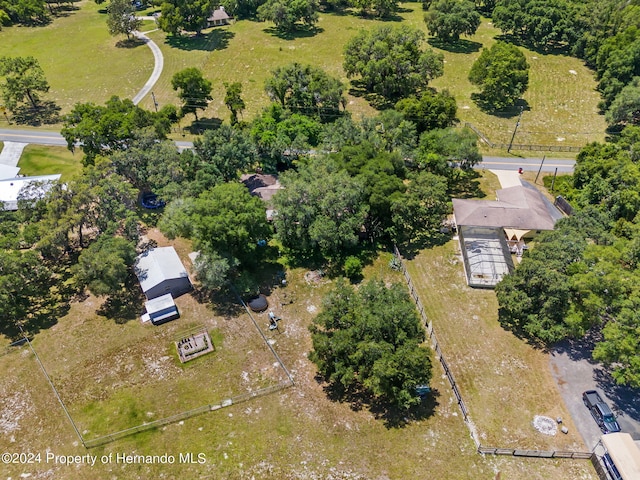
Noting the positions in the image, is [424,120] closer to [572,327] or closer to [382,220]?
[382,220]

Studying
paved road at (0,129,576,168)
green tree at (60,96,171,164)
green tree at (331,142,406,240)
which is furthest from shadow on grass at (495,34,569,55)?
green tree at (60,96,171,164)

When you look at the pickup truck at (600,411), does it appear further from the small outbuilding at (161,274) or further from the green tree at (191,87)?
the green tree at (191,87)

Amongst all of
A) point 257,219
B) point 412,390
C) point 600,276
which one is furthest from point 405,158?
point 412,390

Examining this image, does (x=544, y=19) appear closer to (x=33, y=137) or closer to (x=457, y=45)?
(x=457, y=45)

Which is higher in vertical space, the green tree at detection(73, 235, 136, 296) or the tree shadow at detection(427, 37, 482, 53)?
the tree shadow at detection(427, 37, 482, 53)

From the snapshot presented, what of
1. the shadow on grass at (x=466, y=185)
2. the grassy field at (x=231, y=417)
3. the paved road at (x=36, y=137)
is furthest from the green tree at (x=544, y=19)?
the grassy field at (x=231, y=417)

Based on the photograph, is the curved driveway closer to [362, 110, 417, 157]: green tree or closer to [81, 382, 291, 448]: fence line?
[362, 110, 417, 157]: green tree
